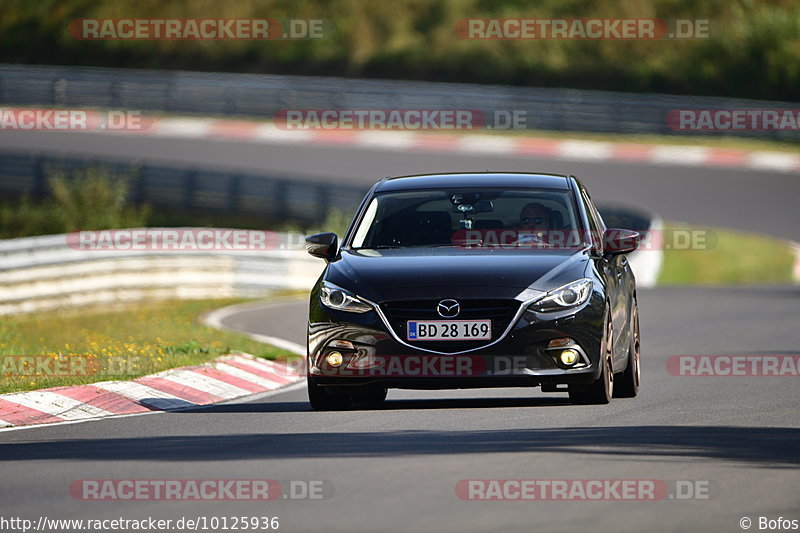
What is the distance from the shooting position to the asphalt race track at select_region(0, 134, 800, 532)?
7.58 metres

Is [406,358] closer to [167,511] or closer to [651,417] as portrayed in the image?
[651,417]

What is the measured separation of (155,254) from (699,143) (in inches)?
800

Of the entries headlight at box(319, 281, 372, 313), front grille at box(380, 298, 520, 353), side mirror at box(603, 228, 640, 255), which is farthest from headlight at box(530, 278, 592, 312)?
headlight at box(319, 281, 372, 313)

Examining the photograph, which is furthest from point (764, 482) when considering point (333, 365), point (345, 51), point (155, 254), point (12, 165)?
point (345, 51)

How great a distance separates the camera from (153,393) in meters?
13.2

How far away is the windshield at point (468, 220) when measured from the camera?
39.0ft

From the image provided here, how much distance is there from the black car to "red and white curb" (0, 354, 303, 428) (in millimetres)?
1729

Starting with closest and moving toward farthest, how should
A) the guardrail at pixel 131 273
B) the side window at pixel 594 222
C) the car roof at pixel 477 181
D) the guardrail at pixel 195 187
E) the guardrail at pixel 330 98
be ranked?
the side window at pixel 594 222, the car roof at pixel 477 181, the guardrail at pixel 131 273, the guardrail at pixel 195 187, the guardrail at pixel 330 98

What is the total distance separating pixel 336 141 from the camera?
41.8m

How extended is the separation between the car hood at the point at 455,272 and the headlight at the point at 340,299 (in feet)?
0.14

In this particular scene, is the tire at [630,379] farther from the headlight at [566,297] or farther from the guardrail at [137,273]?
the guardrail at [137,273]

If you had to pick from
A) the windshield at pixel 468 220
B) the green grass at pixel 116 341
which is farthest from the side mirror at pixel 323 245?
the green grass at pixel 116 341

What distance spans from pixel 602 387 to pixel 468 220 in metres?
1.52

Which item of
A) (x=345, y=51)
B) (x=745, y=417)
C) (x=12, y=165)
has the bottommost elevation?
(x=745, y=417)
